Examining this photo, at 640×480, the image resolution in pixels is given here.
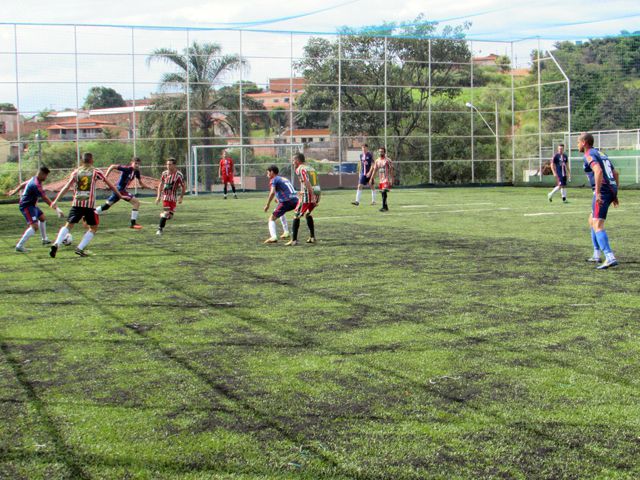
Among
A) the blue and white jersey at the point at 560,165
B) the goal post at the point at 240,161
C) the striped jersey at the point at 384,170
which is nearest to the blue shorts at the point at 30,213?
the striped jersey at the point at 384,170

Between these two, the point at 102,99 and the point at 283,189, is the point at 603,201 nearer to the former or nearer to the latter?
the point at 283,189

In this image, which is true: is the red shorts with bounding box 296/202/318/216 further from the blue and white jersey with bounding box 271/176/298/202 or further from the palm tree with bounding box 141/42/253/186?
the palm tree with bounding box 141/42/253/186

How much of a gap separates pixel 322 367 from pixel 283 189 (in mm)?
10035

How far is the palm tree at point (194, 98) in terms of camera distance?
4162 cm

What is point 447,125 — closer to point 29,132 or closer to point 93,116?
point 93,116

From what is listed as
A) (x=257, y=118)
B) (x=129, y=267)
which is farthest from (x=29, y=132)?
(x=129, y=267)

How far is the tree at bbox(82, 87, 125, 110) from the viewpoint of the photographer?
3966 cm

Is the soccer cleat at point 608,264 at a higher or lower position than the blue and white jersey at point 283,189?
lower

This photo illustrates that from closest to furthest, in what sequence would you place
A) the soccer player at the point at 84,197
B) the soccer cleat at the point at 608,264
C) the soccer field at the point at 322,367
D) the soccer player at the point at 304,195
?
the soccer field at the point at 322,367 < the soccer cleat at the point at 608,264 < the soccer player at the point at 84,197 < the soccer player at the point at 304,195

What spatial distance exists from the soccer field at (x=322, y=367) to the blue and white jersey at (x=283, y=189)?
2.73 m

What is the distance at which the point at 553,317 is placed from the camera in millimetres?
8578

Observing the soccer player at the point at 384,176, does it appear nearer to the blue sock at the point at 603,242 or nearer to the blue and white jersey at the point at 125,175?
the blue and white jersey at the point at 125,175

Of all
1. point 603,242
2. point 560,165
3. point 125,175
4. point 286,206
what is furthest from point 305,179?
point 560,165

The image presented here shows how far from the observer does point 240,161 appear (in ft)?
142
